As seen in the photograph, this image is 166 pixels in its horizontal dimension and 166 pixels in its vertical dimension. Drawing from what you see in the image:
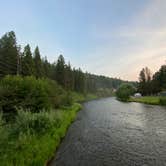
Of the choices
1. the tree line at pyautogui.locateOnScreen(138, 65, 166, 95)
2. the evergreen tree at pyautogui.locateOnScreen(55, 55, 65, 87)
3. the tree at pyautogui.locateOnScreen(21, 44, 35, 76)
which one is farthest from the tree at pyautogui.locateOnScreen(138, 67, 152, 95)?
the tree at pyautogui.locateOnScreen(21, 44, 35, 76)

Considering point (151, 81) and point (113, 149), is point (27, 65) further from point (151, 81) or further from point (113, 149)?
point (151, 81)

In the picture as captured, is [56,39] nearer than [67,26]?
No

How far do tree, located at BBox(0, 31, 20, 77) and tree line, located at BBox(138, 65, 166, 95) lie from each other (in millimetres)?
57924

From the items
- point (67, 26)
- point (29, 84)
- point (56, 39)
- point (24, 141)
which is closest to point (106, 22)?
point (67, 26)

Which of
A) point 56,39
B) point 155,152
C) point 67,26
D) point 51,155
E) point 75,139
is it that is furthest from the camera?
point 56,39

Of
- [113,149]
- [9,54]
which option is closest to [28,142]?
[113,149]

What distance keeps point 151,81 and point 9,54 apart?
61544mm

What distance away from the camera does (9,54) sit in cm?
4184

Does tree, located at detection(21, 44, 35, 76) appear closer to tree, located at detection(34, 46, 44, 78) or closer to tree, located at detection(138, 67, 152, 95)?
tree, located at detection(34, 46, 44, 78)

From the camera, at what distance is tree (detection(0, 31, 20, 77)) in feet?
132

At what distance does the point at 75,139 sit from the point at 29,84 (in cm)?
1099

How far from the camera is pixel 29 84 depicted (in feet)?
71.0

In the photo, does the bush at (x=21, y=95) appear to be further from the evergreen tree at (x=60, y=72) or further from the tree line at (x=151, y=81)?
the tree line at (x=151, y=81)

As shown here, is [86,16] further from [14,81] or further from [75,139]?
[75,139]
